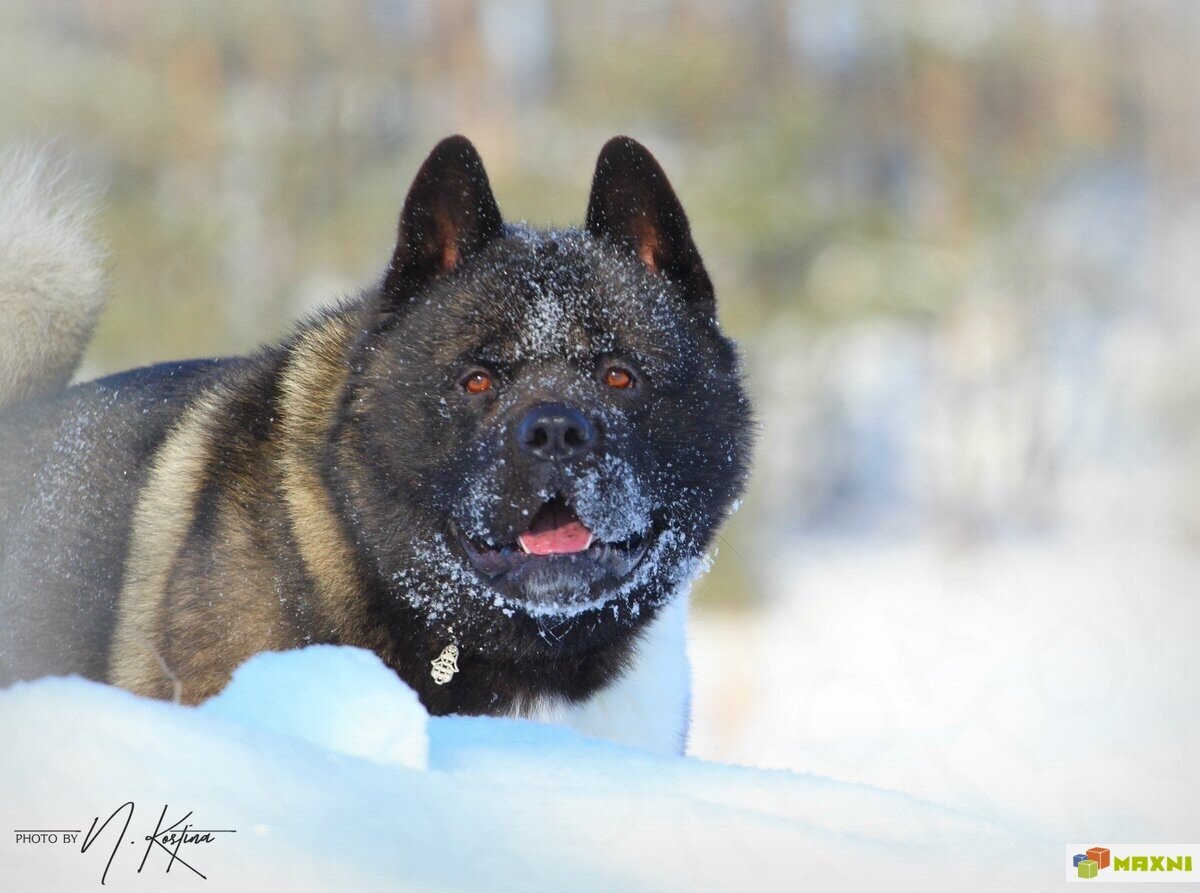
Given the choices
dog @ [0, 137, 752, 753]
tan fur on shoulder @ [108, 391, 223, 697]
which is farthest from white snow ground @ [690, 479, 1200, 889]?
tan fur on shoulder @ [108, 391, 223, 697]

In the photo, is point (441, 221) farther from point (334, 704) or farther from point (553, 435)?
point (334, 704)

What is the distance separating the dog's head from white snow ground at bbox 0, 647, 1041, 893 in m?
0.47

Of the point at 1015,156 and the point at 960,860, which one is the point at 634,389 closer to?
the point at 960,860

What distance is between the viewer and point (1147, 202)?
1830 centimetres

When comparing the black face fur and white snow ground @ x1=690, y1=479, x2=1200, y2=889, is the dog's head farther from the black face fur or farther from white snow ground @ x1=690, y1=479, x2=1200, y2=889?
white snow ground @ x1=690, y1=479, x2=1200, y2=889

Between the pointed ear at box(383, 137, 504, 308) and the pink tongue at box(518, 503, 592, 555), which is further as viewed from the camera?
the pointed ear at box(383, 137, 504, 308)

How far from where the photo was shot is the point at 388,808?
2070 mm

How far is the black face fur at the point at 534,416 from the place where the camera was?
8.73ft

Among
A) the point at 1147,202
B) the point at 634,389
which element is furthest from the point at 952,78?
the point at 634,389

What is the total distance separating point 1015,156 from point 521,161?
6.84m

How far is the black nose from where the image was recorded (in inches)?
101

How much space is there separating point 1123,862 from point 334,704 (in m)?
1.56
